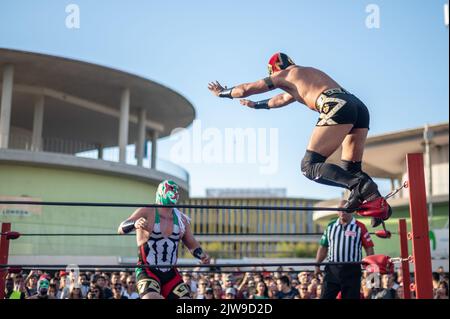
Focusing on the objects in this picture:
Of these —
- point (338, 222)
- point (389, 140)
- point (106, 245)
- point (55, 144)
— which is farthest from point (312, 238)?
point (338, 222)

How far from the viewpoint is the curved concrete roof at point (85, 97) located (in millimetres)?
22984

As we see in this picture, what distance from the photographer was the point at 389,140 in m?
32.9

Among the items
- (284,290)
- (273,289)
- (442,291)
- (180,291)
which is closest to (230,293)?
(273,289)

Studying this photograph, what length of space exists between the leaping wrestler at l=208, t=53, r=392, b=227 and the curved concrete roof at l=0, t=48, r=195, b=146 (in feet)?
62.3

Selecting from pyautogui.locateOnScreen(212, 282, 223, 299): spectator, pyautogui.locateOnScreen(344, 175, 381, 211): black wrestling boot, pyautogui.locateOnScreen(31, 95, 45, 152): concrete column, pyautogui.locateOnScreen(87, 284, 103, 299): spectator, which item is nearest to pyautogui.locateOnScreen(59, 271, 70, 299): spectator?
pyautogui.locateOnScreen(87, 284, 103, 299): spectator

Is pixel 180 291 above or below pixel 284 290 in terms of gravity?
above

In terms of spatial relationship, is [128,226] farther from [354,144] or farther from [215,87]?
[354,144]

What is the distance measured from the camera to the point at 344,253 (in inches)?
289

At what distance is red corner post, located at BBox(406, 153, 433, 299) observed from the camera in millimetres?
4246

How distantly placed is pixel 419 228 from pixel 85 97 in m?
23.5

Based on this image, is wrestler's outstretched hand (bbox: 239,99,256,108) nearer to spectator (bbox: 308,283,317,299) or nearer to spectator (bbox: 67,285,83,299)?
spectator (bbox: 308,283,317,299)

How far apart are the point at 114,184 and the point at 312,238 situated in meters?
45.7
